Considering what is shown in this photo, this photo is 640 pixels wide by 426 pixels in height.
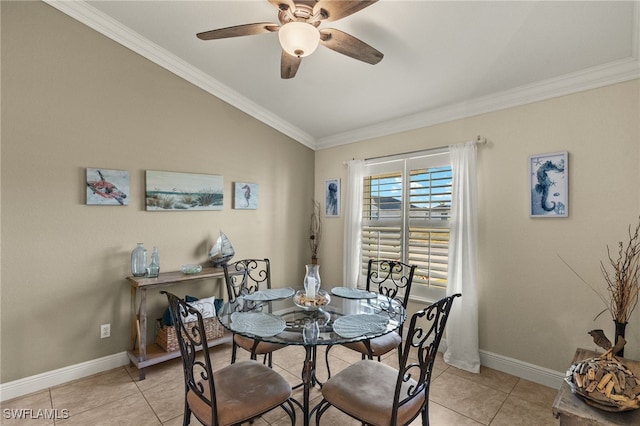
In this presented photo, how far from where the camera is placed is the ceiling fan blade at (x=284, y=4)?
1664mm

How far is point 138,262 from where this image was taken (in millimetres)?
2773

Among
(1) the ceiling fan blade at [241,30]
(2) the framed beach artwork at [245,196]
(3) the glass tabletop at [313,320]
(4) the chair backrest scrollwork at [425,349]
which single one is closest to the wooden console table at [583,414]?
(4) the chair backrest scrollwork at [425,349]

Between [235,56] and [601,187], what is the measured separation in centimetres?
330

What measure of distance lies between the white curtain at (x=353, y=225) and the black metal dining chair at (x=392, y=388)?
205cm

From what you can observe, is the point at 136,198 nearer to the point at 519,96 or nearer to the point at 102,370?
the point at 102,370

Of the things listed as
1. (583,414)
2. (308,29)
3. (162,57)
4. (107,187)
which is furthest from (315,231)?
(583,414)

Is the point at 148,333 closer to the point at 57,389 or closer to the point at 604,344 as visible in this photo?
the point at 57,389

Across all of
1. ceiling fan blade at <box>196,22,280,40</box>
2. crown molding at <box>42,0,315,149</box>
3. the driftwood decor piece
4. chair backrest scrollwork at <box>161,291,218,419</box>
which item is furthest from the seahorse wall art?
crown molding at <box>42,0,315,149</box>

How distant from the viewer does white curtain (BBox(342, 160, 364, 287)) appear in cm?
382

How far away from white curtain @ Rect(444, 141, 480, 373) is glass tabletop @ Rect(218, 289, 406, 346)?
1039 millimetres

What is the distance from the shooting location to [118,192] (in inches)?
109

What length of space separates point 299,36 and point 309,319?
1.69 meters

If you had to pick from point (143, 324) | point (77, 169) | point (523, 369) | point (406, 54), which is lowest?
point (523, 369)

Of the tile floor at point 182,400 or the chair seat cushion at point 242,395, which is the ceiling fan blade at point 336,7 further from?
the tile floor at point 182,400
